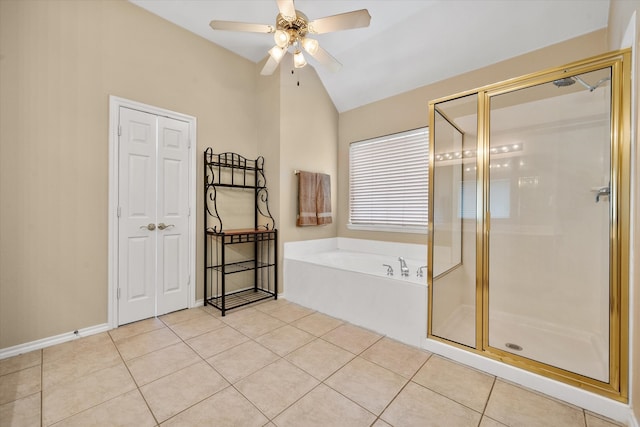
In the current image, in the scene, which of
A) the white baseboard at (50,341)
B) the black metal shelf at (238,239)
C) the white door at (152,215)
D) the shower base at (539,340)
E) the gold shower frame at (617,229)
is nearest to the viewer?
the gold shower frame at (617,229)

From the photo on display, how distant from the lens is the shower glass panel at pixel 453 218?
84.4 inches

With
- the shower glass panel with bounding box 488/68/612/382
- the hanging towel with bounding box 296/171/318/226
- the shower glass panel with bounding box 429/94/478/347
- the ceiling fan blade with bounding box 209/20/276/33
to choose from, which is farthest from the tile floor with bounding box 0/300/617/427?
the ceiling fan blade with bounding box 209/20/276/33

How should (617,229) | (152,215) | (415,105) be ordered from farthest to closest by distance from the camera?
1. (415,105)
2. (152,215)
3. (617,229)

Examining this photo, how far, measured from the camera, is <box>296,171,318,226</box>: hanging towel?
3435 millimetres

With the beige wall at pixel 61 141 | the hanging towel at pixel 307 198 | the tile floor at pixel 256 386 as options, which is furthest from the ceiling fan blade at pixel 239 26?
the tile floor at pixel 256 386

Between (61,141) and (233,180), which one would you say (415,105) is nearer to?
(233,180)

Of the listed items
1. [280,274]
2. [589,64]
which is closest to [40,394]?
[280,274]

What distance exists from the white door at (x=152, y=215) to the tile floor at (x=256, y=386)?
1.40 ft

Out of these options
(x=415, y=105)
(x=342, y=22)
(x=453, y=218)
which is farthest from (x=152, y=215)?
(x=415, y=105)

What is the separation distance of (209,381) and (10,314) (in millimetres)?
1676

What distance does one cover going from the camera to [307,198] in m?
3.49

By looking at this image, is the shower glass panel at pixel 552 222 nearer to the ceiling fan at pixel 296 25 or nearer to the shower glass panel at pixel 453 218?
the shower glass panel at pixel 453 218

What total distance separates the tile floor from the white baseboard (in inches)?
2.2

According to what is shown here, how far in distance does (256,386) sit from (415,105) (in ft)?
10.8
